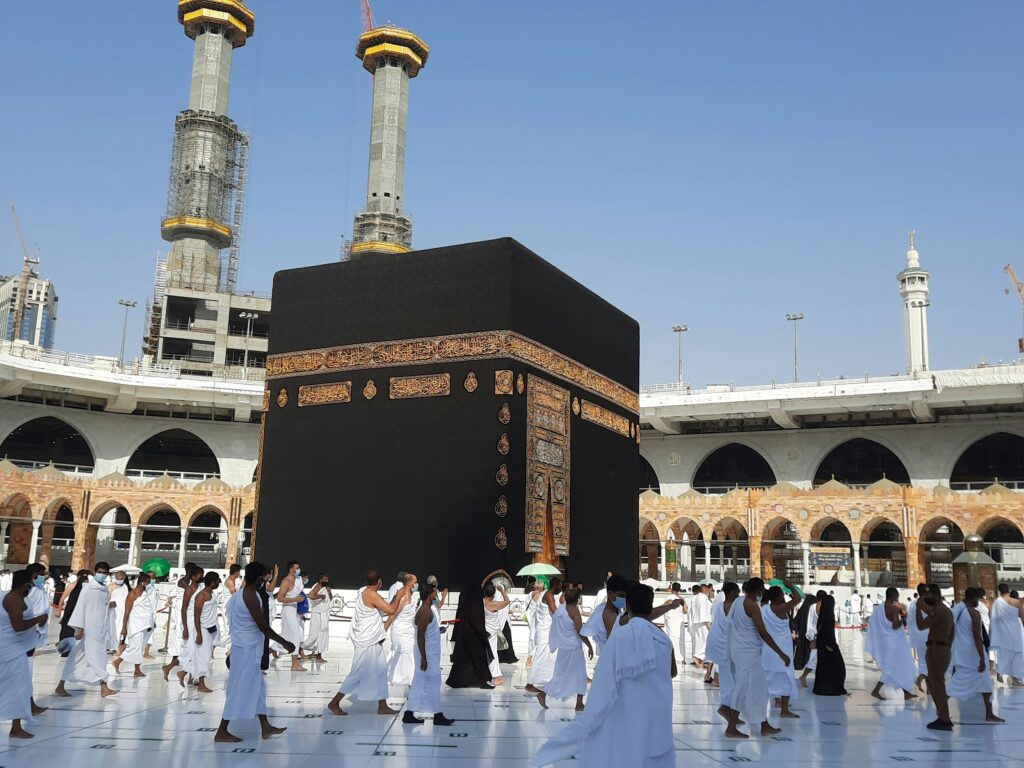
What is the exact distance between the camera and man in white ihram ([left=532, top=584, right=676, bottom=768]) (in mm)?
3768

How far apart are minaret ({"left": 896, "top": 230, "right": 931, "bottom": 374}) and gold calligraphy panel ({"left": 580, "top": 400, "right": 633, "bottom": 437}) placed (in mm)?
22143

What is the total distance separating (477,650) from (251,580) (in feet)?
10.6

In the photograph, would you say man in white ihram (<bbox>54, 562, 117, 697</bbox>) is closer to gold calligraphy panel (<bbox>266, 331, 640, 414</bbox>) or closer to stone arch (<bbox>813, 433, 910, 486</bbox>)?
gold calligraphy panel (<bbox>266, 331, 640, 414</bbox>)

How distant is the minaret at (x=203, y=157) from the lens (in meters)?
40.4

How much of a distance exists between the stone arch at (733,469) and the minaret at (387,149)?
1748 centimetres

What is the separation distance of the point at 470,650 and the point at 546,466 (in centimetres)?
782

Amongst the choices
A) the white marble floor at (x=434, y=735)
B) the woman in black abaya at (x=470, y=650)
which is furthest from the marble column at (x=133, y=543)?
the woman in black abaya at (x=470, y=650)

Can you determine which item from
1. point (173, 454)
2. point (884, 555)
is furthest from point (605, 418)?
point (173, 454)

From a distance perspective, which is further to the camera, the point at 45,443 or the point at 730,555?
the point at 730,555

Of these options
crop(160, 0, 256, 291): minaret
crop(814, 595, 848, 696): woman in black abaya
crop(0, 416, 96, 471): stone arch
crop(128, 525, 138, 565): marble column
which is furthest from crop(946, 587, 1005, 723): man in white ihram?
crop(160, 0, 256, 291): minaret

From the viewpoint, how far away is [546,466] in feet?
52.4

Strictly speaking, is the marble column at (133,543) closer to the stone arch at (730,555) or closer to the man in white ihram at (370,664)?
the stone arch at (730,555)

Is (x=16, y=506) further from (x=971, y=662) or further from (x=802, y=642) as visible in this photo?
(x=971, y=662)

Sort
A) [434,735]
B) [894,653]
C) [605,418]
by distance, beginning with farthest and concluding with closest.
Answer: [605,418]
[894,653]
[434,735]
